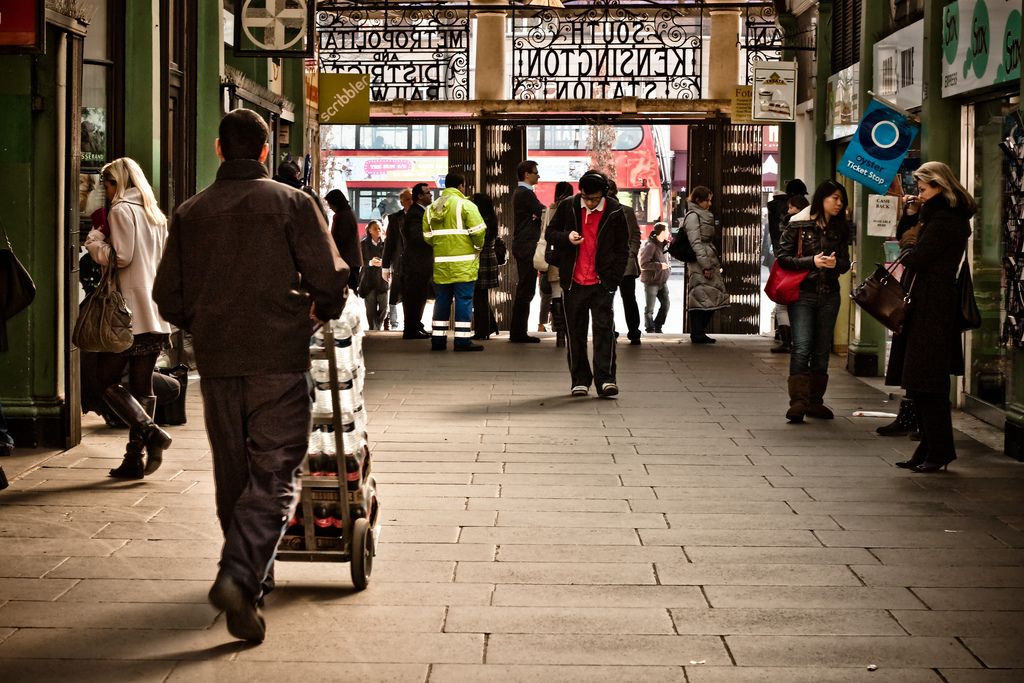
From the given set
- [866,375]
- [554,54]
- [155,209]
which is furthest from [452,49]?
[155,209]

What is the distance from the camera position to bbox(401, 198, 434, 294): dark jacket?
18500 millimetres

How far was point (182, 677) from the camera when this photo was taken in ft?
16.0

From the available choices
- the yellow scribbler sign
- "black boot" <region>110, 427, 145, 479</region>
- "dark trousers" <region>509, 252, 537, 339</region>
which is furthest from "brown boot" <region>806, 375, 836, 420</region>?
the yellow scribbler sign

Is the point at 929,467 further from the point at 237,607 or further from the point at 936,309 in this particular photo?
the point at 237,607

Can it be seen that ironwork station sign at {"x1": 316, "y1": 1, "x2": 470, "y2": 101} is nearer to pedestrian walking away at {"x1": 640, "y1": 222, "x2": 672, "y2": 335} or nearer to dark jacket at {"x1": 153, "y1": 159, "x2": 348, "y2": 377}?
pedestrian walking away at {"x1": 640, "y1": 222, "x2": 672, "y2": 335}

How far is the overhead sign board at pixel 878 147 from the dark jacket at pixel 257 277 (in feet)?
26.0

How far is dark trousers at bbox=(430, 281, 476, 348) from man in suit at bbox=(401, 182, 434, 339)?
4.58ft

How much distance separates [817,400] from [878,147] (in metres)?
2.42

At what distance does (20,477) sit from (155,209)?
1633 millimetres

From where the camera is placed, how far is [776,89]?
18641mm

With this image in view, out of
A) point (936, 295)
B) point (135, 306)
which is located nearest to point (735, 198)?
point (936, 295)

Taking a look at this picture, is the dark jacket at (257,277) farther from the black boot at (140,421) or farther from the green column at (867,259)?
the green column at (867,259)

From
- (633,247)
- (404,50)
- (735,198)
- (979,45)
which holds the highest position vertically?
(404,50)

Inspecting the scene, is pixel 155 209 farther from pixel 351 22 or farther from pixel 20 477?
pixel 351 22
